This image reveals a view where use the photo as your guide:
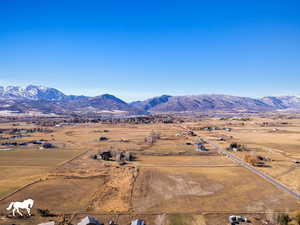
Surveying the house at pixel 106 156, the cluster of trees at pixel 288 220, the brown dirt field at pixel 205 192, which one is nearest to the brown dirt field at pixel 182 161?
the brown dirt field at pixel 205 192

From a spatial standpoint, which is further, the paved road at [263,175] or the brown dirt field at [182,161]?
the brown dirt field at [182,161]

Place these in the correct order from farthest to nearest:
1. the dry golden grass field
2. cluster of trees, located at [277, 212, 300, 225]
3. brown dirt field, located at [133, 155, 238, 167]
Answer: brown dirt field, located at [133, 155, 238, 167]
the dry golden grass field
cluster of trees, located at [277, 212, 300, 225]

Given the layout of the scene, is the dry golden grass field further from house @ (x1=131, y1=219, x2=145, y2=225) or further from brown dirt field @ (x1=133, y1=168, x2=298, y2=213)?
house @ (x1=131, y1=219, x2=145, y2=225)

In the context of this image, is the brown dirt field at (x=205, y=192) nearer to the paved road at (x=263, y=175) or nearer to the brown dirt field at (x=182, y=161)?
the paved road at (x=263, y=175)

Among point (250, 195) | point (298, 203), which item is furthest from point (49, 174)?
point (298, 203)

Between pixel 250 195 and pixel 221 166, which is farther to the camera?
pixel 221 166

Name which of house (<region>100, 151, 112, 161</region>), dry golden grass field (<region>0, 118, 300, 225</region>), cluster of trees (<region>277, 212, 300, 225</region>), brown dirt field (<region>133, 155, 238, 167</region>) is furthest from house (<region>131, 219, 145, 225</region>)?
house (<region>100, 151, 112, 161</region>)

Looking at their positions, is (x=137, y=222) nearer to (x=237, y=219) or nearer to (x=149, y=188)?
(x=237, y=219)

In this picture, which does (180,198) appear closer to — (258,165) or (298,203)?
(298,203)

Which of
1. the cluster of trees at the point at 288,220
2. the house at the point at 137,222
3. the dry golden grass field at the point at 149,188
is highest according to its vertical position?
the cluster of trees at the point at 288,220

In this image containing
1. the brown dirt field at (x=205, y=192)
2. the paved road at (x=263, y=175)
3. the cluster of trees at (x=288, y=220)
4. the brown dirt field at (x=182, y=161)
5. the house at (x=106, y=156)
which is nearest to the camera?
the cluster of trees at (x=288, y=220)

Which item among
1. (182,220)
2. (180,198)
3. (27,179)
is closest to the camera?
(182,220)
